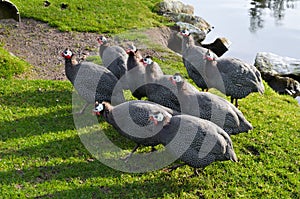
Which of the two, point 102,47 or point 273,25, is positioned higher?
point 102,47

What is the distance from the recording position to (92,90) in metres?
7.29

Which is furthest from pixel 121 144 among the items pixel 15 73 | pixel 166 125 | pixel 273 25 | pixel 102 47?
pixel 273 25

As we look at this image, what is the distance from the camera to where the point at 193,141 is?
5.79 m

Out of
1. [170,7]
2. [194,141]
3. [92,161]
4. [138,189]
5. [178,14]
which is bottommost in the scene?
[138,189]

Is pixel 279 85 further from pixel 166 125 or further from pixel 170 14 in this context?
pixel 166 125

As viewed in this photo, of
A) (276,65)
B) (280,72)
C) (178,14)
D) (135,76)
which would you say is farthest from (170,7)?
(135,76)

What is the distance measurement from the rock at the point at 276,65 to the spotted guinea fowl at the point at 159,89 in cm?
579

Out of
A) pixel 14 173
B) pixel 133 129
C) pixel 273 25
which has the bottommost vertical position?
pixel 273 25

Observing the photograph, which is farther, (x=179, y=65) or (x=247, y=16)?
(x=247, y=16)

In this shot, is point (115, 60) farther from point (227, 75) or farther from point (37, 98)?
point (227, 75)

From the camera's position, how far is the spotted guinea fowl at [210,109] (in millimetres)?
6582

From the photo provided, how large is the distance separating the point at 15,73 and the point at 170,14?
25.6ft

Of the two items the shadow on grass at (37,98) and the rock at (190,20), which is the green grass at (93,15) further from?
the shadow on grass at (37,98)

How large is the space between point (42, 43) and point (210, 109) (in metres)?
6.11
